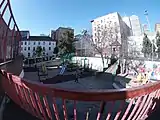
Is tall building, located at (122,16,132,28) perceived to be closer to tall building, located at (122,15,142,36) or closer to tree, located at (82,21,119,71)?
tall building, located at (122,15,142,36)

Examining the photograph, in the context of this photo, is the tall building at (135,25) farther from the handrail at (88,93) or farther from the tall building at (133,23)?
the handrail at (88,93)

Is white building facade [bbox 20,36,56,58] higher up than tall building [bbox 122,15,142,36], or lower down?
lower down

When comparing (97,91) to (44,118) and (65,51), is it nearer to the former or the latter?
(44,118)

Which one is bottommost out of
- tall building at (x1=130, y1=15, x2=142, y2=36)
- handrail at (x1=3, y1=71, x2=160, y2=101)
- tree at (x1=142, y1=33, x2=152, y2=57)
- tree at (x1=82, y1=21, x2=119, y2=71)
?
handrail at (x1=3, y1=71, x2=160, y2=101)

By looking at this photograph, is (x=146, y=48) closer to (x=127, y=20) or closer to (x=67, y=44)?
(x=67, y=44)

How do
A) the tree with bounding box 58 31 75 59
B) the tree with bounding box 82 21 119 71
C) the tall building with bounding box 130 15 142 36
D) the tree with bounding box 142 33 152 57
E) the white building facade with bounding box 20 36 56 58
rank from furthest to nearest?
the white building facade with bounding box 20 36 56 58
the tall building with bounding box 130 15 142 36
the tree with bounding box 58 31 75 59
the tree with bounding box 82 21 119 71
the tree with bounding box 142 33 152 57

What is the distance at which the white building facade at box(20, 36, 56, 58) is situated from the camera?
125 feet

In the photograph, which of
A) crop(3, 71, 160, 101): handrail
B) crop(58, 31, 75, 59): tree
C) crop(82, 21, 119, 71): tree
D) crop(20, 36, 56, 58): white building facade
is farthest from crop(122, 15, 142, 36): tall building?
crop(3, 71, 160, 101): handrail

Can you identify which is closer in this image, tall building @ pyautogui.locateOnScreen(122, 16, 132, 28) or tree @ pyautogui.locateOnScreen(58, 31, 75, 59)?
tree @ pyautogui.locateOnScreen(58, 31, 75, 59)

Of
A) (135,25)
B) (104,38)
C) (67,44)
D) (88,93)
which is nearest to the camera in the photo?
(88,93)

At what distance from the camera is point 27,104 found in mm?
1744

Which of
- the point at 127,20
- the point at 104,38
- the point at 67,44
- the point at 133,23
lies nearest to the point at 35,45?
the point at 67,44

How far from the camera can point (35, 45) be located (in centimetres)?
3919

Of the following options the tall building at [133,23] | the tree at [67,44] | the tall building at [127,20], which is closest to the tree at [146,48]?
the tree at [67,44]
